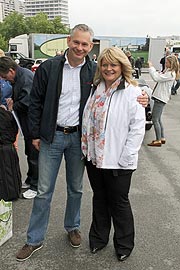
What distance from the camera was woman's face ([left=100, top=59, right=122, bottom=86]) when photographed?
87.1 inches

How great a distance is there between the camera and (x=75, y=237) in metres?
2.78

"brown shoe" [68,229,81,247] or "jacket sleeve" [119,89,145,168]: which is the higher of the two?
"jacket sleeve" [119,89,145,168]

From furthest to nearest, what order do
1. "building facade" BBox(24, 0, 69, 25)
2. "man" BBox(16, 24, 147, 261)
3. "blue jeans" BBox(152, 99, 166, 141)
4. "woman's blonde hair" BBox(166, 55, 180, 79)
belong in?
"building facade" BBox(24, 0, 69, 25) < "blue jeans" BBox(152, 99, 166, 141) < "woman's blonde hair" BBox(166, 55, 180, 79) < "man" BBox(16, 24, 147, 261)

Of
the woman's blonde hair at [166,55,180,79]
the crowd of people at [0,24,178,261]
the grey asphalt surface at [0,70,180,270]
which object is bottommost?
the grey asphalt surface at [0,70,180,270]

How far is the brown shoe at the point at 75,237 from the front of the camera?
2746 millimetres

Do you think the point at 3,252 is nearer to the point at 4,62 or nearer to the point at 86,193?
the point at 86,193

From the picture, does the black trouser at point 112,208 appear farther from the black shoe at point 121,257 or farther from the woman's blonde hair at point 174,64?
the woman's blonde hair at point 174,64

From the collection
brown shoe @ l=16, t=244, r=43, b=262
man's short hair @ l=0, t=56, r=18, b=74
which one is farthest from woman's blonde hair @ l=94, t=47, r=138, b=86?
brown shoe @ l=16, t=244, r=43, b=262

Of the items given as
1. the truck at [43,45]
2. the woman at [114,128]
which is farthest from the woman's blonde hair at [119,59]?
the truck at [43,45]

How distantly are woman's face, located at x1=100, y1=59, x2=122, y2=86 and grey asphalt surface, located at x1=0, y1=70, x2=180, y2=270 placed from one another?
1.53 meters

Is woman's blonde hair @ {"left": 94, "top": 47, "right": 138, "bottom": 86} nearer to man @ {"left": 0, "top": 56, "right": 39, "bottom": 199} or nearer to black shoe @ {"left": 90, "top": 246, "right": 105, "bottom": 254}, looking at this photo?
man @ {"left": 0, "top": 56, "right": 39, "bottom": 199}

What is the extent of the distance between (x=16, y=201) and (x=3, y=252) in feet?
3.08

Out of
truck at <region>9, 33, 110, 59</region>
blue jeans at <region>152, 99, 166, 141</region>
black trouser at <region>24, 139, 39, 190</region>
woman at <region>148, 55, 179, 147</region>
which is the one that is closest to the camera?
black trouser at <region>24, 139, 39, 190</region>

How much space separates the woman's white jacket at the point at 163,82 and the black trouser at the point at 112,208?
3.65 m
